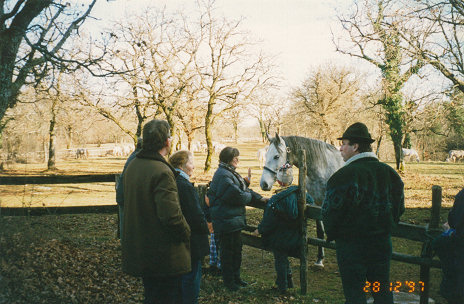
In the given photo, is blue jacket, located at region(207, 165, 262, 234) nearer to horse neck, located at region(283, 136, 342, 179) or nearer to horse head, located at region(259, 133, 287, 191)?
horse head, located at region(259, 133, 287, 191)

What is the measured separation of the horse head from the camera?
5.84 m

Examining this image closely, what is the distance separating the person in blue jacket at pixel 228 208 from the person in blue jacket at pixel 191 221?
38.6 inches

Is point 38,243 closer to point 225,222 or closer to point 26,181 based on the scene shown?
point 26,181

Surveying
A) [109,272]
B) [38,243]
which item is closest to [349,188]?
[109,272]

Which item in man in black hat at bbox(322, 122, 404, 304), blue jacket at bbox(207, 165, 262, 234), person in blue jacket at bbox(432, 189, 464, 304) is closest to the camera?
man in black hat at bbox(322, 122, 404, 304)

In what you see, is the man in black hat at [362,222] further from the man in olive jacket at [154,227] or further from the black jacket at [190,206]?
the man in olive jacket at [154,227]

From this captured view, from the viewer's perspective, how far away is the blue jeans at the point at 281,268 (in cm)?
469

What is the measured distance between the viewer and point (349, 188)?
2.84 meters

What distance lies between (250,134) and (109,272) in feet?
379

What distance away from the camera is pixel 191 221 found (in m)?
3.25

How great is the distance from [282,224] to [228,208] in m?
0.81

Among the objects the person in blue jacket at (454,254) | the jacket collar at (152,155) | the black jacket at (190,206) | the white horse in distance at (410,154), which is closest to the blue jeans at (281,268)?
the black jacket at (190,206)

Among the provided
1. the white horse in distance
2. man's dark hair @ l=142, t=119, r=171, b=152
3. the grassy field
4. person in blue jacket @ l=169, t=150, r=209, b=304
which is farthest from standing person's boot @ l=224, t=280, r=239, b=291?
the white horse in distance

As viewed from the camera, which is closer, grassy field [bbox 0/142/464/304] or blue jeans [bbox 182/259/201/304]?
blue jeans [bbox 182/259/201/304]
